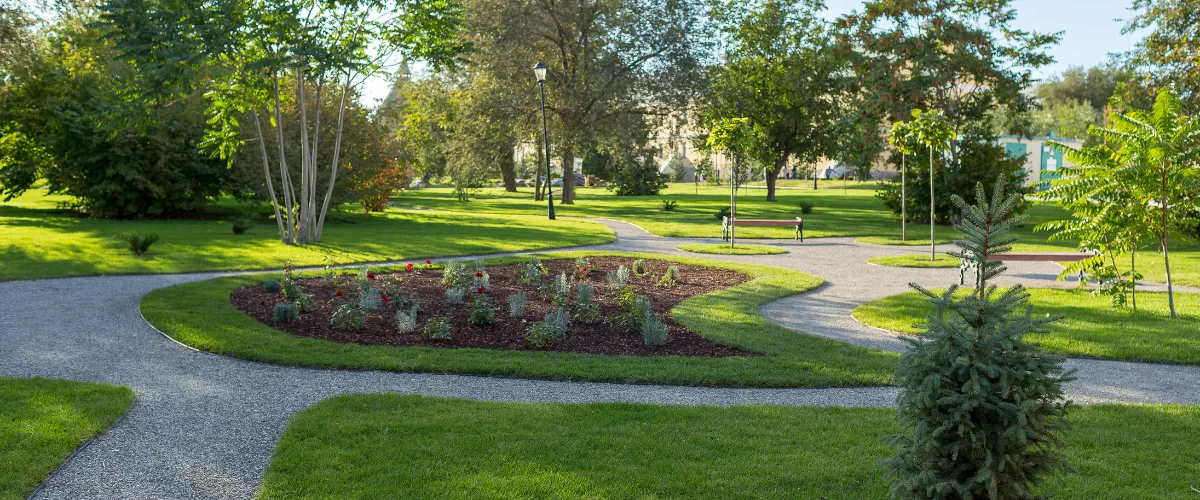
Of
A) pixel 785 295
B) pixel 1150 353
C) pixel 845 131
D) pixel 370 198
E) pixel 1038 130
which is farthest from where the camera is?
pixel 1038 130

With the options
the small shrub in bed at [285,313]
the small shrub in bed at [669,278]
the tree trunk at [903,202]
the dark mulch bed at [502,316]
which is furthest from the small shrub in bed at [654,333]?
the tree trunk at [903,202]

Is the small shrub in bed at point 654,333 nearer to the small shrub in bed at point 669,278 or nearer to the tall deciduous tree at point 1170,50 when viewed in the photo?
the small shrub in bed at point 669,278

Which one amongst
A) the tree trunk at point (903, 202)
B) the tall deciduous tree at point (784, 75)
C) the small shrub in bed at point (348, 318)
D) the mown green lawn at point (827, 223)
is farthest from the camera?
the tall deciduous tree at point (784, 75)

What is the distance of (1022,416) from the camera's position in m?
2.94

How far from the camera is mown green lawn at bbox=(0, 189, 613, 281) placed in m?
15.2

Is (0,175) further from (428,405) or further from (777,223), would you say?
(428,405)

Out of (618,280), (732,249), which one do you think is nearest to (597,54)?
(732,249)

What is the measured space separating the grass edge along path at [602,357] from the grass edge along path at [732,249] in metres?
7.98

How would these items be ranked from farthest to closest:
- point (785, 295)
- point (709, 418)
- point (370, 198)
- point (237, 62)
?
point (370, 198)
point (237, 62)
point (785, 295)
point (709, 418)

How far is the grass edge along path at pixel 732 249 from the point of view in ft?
59.8

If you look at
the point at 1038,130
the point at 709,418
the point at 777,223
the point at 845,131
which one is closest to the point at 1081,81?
the point at 1038,130

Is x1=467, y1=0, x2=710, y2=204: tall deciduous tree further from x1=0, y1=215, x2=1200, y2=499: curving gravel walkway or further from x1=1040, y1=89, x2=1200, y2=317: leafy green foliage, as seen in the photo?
x1=1040, y1=89, x2=1200, y2=317: leafy green foliage

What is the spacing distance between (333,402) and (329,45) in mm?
12766

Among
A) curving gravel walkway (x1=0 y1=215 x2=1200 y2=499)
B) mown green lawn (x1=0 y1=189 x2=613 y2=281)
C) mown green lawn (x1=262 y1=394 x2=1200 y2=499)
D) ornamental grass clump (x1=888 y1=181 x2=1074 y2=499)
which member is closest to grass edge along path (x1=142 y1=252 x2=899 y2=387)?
curving gravel walkway (x1=0 y1=215 x2=1200 y2=499)
